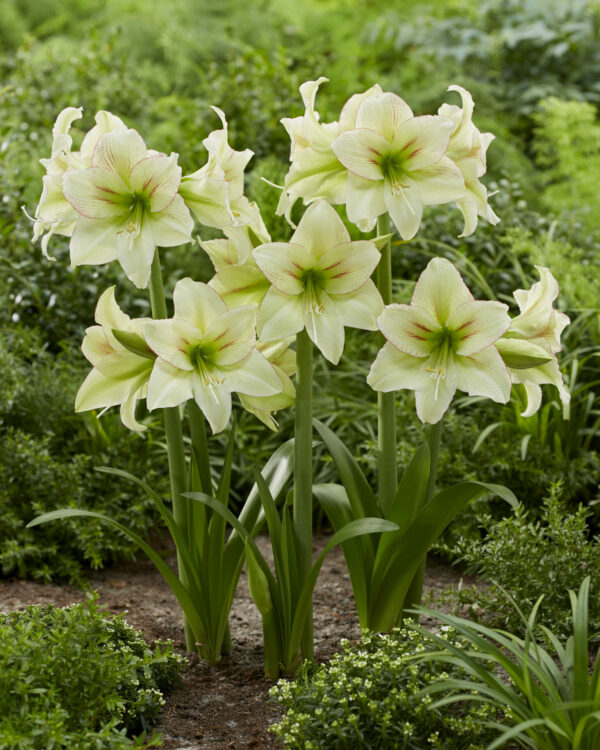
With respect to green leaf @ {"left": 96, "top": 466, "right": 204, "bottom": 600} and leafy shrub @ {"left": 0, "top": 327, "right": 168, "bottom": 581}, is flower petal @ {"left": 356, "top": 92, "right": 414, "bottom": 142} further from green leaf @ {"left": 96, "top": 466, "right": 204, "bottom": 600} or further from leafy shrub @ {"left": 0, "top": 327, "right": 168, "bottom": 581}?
leafy shrub @ {"left": 0, "top": 327, "right": 168, "bottom": 581}

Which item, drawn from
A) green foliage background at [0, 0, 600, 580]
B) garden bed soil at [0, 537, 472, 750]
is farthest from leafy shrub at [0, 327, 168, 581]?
garden bed soil at [0, 537, 472, 750]

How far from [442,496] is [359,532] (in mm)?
232

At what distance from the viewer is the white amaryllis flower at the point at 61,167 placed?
1.96 meters

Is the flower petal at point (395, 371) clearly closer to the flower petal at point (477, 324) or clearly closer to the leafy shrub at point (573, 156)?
the flower petal at point (477, 324)

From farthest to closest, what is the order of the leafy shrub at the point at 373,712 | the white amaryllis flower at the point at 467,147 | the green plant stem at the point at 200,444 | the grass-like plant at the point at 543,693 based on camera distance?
the green plant stem at the point at 200,444, the white amaryllis flower at the point at 467,147, the leafy shrub at the point at 373,712, the grass-like plant at the point at 543,693

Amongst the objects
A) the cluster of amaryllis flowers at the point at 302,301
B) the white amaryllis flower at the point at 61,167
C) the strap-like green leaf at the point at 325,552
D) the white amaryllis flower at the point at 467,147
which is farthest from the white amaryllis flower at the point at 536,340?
the white amaryllis flower at the point at 61,167

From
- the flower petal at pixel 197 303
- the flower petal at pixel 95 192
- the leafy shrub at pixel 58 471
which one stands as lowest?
the leafy shrub at pixel 58 471

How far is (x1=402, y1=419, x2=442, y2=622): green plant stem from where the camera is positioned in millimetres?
2184

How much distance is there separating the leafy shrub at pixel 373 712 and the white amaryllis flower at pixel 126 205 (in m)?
0.93

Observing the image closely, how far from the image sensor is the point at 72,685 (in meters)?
1.82

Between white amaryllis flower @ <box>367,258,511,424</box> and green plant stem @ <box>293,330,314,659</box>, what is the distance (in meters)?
0.20

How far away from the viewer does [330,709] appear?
1801 mm

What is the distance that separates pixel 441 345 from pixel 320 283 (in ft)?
0.97

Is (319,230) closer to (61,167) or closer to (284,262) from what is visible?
(284,262)
